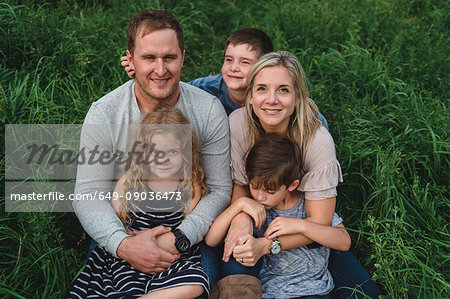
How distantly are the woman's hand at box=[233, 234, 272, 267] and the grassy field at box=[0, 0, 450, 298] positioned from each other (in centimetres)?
67

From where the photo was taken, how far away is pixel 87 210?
253 centimetres

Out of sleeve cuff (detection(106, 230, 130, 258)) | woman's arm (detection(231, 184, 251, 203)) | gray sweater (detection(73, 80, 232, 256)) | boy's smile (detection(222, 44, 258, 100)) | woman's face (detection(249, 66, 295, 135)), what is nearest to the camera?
sleeve cuff (detection(106, 230, 130, 258))

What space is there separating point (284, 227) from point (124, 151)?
3.83 ft

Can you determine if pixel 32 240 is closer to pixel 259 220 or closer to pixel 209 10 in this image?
pixel 259 220

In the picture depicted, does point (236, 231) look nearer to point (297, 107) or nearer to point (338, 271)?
point (338, 271)

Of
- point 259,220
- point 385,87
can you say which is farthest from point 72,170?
point 385,87

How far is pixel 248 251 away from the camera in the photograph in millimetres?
2414

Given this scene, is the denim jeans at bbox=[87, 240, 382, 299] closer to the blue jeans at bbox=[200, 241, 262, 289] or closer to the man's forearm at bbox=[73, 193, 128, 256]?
the blue jeans at bbox=[200, 241, 262, 289]

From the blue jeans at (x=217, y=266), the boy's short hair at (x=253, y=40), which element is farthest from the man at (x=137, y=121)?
the boy's short hair at (x=253, y=40)

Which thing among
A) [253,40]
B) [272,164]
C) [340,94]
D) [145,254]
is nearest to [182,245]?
[145,254]

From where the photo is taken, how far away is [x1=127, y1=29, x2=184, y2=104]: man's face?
8.68 ft

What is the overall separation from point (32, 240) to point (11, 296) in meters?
0.36

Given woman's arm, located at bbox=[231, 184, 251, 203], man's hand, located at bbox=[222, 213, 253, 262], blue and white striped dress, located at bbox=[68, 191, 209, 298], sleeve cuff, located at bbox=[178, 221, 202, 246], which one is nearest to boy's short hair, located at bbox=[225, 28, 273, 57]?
woman's arm, located at bbox=[231, 184, 251, 203]

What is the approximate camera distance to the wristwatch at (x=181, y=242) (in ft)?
8.14
